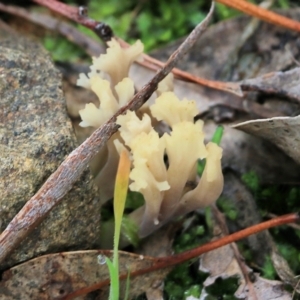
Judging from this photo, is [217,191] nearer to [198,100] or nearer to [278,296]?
[278,296]

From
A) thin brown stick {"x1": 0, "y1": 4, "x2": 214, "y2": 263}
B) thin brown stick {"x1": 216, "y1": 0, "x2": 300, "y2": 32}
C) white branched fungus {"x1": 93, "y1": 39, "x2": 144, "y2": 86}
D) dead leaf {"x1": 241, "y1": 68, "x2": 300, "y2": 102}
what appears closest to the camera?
thin brown stick {"x1": 0, "y1": 4, "x2": 214, "y2": 263}

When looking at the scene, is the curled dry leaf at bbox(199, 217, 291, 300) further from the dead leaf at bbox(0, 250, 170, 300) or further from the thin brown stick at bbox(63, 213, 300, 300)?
the dead leaf at bbox(0, 250, 170, 300)

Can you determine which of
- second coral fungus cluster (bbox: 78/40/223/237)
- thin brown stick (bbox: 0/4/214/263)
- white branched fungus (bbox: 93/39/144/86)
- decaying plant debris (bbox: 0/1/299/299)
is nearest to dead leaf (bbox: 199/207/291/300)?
decaying plant debris (bbox: 0/1/299/299)

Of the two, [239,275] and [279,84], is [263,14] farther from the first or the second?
[239,275]

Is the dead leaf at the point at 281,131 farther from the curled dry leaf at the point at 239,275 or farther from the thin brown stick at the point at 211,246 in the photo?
the curled dry leaf at the point at 239,275

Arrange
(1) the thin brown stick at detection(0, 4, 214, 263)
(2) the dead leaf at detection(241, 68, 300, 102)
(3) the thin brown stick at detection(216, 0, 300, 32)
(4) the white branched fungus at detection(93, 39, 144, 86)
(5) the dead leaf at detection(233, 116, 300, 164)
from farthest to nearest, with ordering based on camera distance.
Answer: (3) the thin brown stick at detection(216, 0, 300, 32) < (2) the dead leaf at detection(241, 68, 300, 102) < (4) the white branched fungus at detection(93, 39, 144, 86) < (5) the dead leaf at detection(233, 116, 300, 164) < (1) the thin brown stick at detection(0, 4, 214, 263)

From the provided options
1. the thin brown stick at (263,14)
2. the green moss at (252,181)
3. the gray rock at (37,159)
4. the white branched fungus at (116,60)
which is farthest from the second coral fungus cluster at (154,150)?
the thin brown stick at (263,14)
